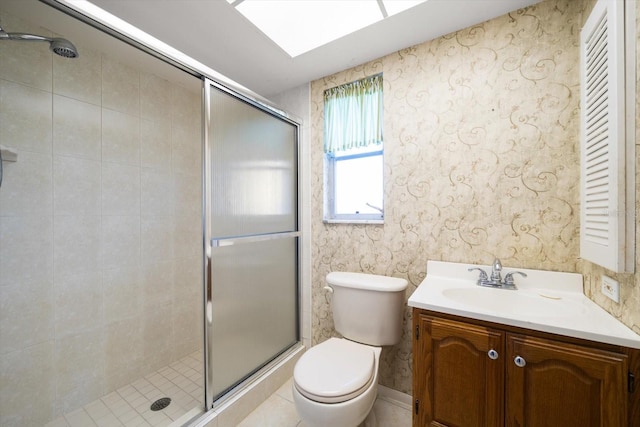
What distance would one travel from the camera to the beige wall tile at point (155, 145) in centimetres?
186

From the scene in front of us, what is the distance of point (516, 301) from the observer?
1.19 metres

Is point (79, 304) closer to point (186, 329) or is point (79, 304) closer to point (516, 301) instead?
point (186, 329)

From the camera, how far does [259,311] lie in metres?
1.66

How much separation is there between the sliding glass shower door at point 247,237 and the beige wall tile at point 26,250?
39.0 inches

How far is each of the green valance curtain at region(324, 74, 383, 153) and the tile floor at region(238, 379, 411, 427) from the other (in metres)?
1.75

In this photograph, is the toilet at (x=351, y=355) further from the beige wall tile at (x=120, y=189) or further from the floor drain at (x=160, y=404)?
the beige wall tile at (x=120, y=189)

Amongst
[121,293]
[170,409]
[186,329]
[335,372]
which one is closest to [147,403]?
[170,409]

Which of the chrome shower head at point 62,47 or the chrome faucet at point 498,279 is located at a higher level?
the chrome shower head at point 62,47

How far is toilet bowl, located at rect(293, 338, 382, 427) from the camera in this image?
105 cm

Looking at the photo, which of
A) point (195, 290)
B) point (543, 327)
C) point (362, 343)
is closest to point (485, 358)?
point (543, 327)

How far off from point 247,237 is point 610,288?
169 cm

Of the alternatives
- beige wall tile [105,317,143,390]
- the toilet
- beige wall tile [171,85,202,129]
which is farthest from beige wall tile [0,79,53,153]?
the toilet

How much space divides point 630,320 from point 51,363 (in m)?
2.70

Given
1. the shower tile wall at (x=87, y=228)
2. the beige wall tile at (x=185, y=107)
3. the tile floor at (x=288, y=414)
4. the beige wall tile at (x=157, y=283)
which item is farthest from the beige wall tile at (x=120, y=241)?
the tile floor at (x=288, y=414)
